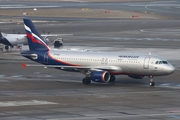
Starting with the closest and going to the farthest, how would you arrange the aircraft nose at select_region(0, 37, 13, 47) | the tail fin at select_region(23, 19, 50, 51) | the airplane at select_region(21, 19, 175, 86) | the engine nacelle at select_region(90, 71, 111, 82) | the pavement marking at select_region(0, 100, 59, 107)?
1. the pavement marking at select_region(0, 100, 59, 107)
2. the airplane at select_region(21, 19, 175, 86)
3. the engine nacelle at select_region(90, 71, 111, 82)
4. the tail fin at select_region(23, 19, 50, 51)
5. the aircraft nose at select_region(0, 37, 13, 47)

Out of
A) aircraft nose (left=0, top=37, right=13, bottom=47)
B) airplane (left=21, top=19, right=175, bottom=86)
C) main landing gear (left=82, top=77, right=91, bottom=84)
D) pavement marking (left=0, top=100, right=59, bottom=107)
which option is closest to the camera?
pavement marking (left=0, top=100, right=59, bottom=107)

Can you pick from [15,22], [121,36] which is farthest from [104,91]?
[15,22]

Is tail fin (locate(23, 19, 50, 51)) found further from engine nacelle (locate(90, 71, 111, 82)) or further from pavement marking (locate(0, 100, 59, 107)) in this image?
pavement marking (locate(0, 100, 59, 107))

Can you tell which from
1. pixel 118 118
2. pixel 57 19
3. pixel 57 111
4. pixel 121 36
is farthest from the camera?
pixel 57 19

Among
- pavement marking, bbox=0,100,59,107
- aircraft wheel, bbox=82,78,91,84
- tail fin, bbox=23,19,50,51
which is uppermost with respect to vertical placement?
tail fin, bbox=23,19,50,51

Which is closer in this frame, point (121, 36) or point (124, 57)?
point (124, 57)

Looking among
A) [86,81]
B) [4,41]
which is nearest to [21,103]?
[86,81]

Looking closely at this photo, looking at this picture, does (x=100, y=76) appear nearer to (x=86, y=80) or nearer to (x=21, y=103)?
(x=86, y=80)

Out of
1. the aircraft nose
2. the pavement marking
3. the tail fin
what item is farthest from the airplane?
the aircraft nose

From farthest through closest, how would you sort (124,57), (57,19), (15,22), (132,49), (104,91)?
(57,19) < (15,22) < (132,49) < (124,57) < (104,91)

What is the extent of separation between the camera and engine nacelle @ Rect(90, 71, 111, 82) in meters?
59.4

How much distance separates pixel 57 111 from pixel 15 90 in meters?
13.9

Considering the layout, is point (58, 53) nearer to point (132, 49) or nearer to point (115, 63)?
point (115, 63)

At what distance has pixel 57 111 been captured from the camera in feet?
144
